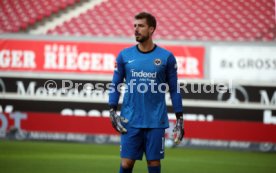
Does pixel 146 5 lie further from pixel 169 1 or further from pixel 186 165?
pixel 186 165

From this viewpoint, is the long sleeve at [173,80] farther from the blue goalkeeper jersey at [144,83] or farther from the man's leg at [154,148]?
the man's leg at [154,148]

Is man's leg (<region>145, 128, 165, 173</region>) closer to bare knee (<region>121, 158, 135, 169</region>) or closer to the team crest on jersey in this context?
bare knee (<region>121, 158, 135, 169</region>)

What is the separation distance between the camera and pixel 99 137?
1472 cm

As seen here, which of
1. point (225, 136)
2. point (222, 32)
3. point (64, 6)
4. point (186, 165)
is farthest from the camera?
point (64, 6)

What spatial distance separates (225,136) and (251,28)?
10.6ft

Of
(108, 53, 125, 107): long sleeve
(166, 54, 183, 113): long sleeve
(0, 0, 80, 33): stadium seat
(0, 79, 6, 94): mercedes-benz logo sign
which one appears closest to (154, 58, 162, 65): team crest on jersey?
(166, 54, 183, 113): long sleeve

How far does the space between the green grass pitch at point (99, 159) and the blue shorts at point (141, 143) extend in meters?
3.56

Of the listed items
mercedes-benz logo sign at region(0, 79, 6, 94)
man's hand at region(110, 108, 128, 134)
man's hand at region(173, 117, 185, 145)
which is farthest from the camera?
mercedes-benz logo sign at region(0, 79, 6, 94)

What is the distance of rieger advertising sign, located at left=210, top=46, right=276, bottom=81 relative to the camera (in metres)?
14.0

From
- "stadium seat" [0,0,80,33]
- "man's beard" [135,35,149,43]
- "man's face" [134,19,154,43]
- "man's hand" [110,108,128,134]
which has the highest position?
"stadium seat" [0,0,80,33]

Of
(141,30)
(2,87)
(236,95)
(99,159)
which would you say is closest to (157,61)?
(141,30)

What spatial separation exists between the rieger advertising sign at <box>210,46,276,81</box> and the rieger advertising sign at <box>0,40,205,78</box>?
372 mm

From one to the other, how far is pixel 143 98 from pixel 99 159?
5.75 meters

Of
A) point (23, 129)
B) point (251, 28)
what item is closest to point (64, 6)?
point (23, 129)
